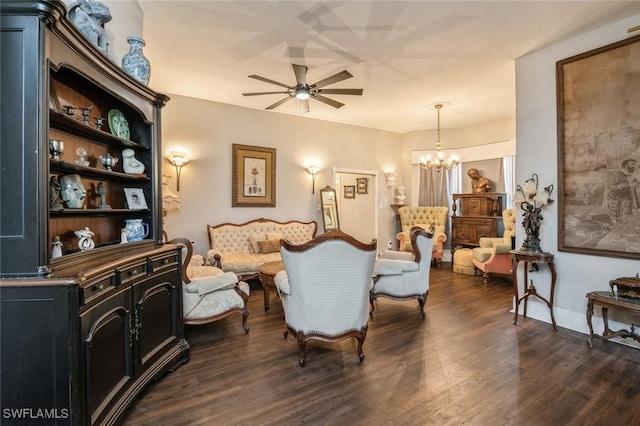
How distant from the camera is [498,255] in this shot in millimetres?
5438

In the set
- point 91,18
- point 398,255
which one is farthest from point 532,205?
point 91,18

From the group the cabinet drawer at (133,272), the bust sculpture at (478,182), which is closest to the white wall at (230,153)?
the bust sculpture at (478,182)

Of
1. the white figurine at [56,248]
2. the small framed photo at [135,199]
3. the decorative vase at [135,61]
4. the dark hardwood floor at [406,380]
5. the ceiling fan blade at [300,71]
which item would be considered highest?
the ceiling fan blade at [300,71]

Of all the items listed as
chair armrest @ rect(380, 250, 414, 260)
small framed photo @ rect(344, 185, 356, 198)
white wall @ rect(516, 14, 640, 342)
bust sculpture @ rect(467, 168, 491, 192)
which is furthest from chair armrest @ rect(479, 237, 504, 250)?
small framed photo @ rect(344, 185, 356, 198)

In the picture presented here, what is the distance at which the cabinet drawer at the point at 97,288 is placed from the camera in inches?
61.0

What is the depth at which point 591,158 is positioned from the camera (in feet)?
10.7

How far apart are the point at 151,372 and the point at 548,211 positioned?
4.15 metres

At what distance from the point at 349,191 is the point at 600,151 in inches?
187

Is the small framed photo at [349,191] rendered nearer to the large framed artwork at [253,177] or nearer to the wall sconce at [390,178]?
the wall sconce at [390,178]

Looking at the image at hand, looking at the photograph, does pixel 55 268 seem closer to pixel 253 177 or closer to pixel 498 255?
pixel 253 177

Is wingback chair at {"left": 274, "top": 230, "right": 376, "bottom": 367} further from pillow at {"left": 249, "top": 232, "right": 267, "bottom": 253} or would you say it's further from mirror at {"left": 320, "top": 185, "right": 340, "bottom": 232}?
mirror at {"left": 320, "top": 185, "right": 340, "bottom": 232}

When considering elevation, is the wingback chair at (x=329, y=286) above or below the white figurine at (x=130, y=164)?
below

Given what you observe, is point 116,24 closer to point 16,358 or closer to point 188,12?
point 188,12

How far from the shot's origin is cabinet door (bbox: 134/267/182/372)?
2177 mm
